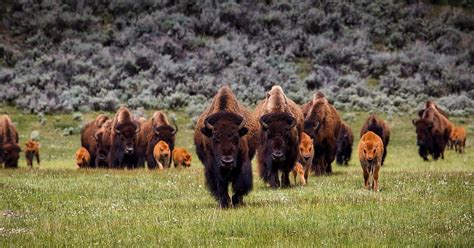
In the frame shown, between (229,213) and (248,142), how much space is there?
2777 millimetres

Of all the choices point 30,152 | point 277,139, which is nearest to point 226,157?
point 277,139

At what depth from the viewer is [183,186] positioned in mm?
16938

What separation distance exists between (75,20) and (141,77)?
1069 cm

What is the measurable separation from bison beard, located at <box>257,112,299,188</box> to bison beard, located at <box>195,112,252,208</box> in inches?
64.2

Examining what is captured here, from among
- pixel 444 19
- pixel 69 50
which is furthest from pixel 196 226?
pixel 444 19

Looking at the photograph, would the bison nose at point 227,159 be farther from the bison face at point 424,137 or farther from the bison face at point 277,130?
the bison face at point 424,137

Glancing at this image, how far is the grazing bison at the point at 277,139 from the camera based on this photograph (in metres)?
15.3

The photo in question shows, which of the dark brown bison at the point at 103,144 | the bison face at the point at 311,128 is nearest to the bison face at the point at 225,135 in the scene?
the bison face at the point at 311,128

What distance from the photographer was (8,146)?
26250mm

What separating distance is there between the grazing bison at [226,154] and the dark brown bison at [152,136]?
12.1m

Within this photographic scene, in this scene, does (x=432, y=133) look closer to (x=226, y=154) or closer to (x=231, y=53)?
(x=226, y=154)

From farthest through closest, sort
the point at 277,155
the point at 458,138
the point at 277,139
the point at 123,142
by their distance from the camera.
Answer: the point at 458,138 < the point at 123,142 < the point at 277,139 < the point at 277,155

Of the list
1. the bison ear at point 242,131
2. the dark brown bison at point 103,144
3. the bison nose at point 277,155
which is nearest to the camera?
the bison ear at point 242,131

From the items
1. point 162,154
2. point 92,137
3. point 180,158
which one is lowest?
point 180,158
